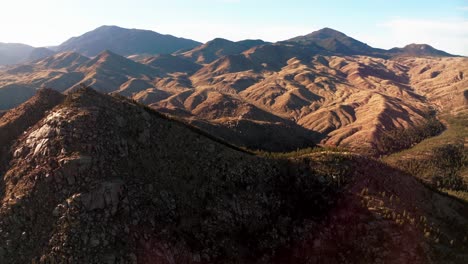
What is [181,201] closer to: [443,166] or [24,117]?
[24,117]

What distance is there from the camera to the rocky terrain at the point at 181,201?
29828 mm

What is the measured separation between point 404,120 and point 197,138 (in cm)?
17473

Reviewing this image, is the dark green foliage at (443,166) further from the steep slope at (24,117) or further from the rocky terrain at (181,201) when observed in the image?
the steep slope at (24,117)

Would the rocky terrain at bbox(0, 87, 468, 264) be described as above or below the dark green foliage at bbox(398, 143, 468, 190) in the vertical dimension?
above

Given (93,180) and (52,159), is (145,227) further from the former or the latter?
(52,159)

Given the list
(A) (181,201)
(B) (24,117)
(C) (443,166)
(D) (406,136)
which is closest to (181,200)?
(A) (181,201)

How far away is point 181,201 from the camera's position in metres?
34.7

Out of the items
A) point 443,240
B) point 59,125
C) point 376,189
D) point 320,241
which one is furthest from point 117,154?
point 443,240

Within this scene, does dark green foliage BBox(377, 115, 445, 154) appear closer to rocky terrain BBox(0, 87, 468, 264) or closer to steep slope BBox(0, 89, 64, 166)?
rocky terrain BBox(0, 87, 468, 264)

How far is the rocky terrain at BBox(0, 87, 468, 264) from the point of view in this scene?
1174 inches

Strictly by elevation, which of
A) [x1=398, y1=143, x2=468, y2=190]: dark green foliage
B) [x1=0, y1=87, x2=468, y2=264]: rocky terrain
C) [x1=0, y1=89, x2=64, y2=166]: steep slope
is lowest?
[x1=398, y1=143, x2=468, y2=190]: dark green foliage

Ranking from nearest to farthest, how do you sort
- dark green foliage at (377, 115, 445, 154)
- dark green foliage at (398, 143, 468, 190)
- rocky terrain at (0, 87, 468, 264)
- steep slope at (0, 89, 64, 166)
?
rocky terrain at (0, 87, 468, 264)
steep slope at (0, 89, 64, 166)
dark green foliage at (398, 143, 468, 190)
dark green foliage at (377, 115, 445, 154)

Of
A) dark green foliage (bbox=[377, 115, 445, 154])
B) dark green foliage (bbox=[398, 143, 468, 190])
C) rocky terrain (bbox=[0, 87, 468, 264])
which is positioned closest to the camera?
rocky terrain (bbox=[0, 87, 468, 264])

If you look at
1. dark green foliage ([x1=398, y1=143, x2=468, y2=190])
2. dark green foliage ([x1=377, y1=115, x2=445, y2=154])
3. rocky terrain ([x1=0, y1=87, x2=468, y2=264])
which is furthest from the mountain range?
dark green foliage ([x1=377, y1=115, x2=445, y2=154])
